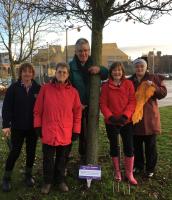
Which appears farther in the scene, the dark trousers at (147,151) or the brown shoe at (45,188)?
the dark trousers at (147,151)

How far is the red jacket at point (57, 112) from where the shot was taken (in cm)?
544

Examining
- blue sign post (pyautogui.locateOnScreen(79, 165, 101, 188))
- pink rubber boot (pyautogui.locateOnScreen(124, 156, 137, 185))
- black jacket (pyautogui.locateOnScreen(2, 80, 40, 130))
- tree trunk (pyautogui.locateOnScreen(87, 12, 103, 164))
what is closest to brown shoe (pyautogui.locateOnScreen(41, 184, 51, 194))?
blue sign post (pyautogui.locateOnScreen(79, 165, 101, 188))

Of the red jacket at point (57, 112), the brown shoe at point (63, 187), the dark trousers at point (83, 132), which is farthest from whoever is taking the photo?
the dark trousers at point (83, 132)

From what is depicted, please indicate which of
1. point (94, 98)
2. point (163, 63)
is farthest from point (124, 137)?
point (163, 63)

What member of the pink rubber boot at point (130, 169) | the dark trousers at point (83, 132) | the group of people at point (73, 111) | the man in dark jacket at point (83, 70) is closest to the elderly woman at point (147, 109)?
the group of people at point (73, 111)

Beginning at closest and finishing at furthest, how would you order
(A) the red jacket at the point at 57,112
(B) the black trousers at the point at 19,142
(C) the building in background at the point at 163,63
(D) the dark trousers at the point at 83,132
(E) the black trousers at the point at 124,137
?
1. (A) the red jacket at the point at 57,112
2. (E) the black trousers at the point at 124,137
3. (B) the black trousers at the point at 19,142
4. (D) the dark trousers at the point at 83,132
5. (C) the building in background at the point at 163,63

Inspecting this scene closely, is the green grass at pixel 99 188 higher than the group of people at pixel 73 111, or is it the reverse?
the group of people at pixel 73 111

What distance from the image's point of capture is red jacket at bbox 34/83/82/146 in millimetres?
5441

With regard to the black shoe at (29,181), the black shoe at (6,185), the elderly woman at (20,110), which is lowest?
the black shoe at (6,185)

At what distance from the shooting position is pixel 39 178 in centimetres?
618

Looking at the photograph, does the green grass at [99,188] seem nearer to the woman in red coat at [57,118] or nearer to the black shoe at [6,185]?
the black shoe at [6,185]

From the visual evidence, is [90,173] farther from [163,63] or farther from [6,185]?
[163,63]

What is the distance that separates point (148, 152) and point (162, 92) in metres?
0.98

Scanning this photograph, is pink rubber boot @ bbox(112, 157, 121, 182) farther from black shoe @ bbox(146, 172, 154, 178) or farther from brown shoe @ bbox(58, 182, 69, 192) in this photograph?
brown shoe @ bbox(58, 182, 69, 192)
